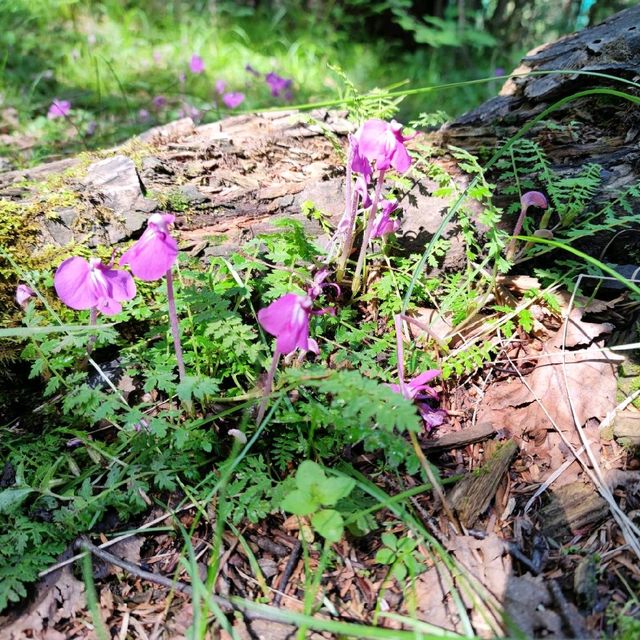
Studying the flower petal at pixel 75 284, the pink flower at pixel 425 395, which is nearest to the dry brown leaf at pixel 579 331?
the pink flower at pixel 425 395

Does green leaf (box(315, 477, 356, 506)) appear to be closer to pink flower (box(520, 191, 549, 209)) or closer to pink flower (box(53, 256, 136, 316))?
pink flower (box(53, 256, 136, 316))

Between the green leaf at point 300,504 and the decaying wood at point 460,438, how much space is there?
22.2 inches

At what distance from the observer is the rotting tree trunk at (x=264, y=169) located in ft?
7.49

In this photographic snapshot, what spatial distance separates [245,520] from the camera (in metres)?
1.75

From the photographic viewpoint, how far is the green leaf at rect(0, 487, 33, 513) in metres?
1.63

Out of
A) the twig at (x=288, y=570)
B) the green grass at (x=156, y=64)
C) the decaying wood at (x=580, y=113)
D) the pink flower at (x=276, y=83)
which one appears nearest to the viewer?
the twig at (x=288, y=570)

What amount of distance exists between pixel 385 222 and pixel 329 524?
124 cm

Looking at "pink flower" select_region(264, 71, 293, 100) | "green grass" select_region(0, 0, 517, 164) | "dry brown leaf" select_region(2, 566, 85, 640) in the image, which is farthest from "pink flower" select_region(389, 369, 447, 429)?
"pink flower" select_region(264, 71, 293, 100)

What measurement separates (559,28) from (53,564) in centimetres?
763

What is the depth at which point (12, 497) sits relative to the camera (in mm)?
1646

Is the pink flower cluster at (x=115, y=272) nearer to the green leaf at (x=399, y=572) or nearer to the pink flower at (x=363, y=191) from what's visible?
the pink flower at (x=363, y=191)

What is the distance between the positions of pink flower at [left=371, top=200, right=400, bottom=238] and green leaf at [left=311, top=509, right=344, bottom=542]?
1.18 m

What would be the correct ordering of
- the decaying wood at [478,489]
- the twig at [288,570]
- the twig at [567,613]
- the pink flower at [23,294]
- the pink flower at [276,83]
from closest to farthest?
the twig at [567,613] → the twig at [288,570] → the decaying wood at [478,489] → the pink flower at [23,294] → the pink flower at [276,83]

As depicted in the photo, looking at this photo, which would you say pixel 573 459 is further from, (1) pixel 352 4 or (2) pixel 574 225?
(1) pixel 352 4
